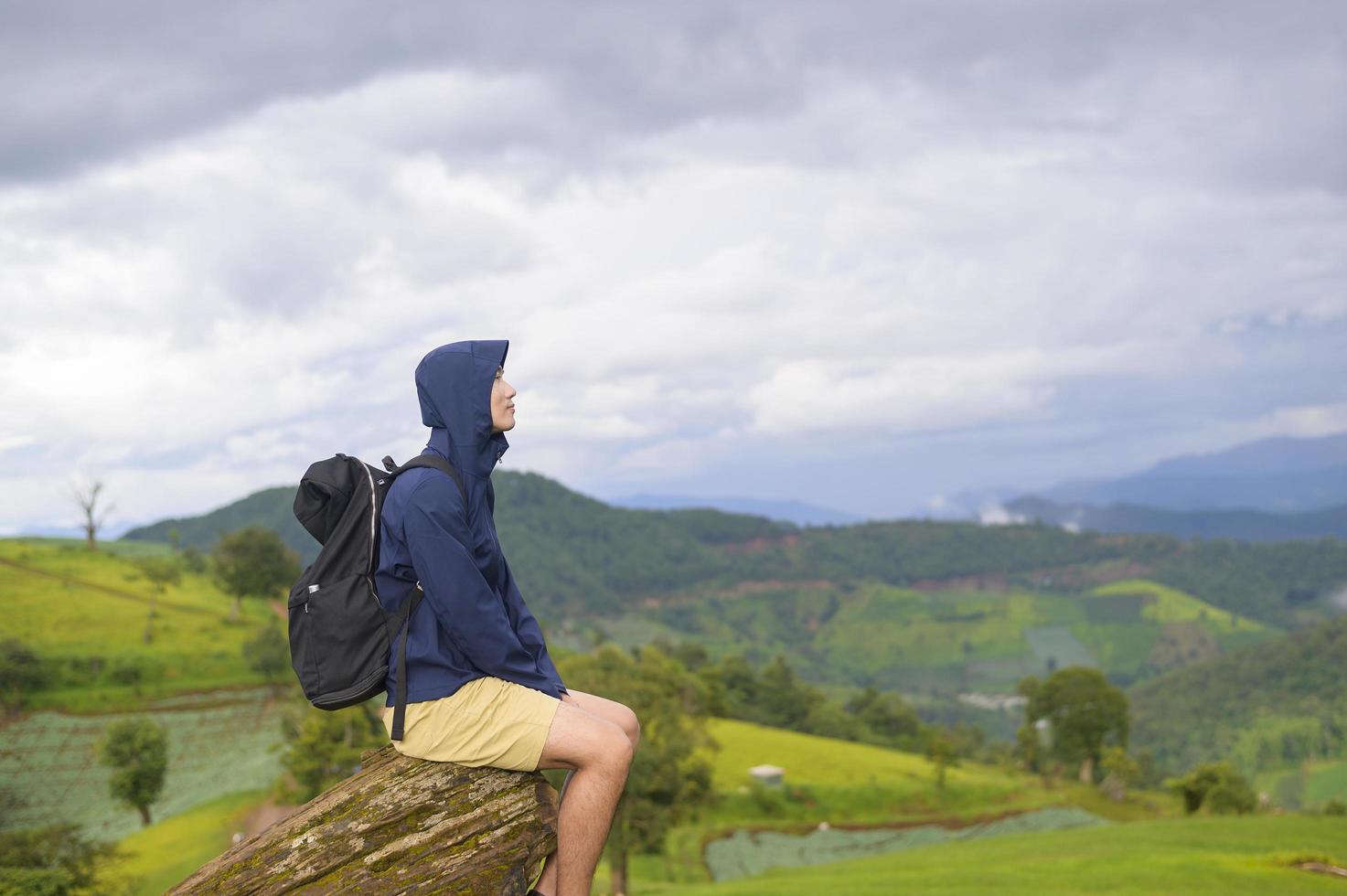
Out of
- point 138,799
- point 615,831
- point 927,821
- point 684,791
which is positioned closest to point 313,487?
point 615,831

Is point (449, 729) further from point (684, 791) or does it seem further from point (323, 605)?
point (684, 791)

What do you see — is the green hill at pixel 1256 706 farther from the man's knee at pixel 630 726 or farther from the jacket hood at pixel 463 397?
the jacket hood at pixel 463 397

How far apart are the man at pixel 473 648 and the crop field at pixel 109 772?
51.9m

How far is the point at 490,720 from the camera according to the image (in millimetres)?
5586

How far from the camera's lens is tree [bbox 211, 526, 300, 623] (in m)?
87.2

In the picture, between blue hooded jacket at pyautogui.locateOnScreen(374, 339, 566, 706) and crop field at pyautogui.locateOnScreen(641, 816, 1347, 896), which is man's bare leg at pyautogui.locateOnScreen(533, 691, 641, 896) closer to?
blue hooded jacket at pyautogui.locateOnScreen(374, 339, 566, 706)

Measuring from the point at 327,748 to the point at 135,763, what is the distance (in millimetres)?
14685

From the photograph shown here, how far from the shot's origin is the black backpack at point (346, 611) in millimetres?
5523

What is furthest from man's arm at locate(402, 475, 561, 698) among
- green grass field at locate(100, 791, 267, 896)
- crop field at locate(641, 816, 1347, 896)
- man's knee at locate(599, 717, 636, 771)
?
green grass field at locate(100, 791, 267, 896)

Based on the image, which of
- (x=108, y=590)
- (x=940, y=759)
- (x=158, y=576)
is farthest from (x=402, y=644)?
(x=108, y=590)

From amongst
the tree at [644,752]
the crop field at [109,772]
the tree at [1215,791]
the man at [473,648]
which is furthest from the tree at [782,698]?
the man at [473,648]

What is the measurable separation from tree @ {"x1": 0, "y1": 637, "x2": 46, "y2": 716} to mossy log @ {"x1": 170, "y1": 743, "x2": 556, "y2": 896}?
78658mm

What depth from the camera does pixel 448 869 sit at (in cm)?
565

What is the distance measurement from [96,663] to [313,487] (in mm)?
82714
